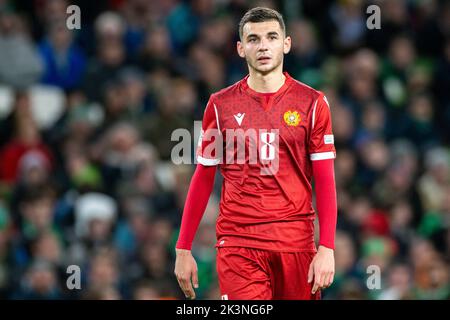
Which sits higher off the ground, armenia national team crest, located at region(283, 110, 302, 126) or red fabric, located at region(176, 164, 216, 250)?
armenia national team crest, located at region(283, 110, 302, 126)

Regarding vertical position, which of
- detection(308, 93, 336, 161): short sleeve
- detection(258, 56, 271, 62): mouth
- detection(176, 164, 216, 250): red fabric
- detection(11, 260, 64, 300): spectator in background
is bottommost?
detection(11, 260, 64, 300): spectator in background

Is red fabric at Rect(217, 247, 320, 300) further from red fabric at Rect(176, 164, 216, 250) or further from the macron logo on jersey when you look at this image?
the macron logo on jersey

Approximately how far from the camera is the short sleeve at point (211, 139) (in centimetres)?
638

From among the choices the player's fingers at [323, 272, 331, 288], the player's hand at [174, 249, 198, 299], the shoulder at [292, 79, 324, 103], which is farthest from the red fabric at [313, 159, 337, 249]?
the player's hand at [174, 249, 198, 299]

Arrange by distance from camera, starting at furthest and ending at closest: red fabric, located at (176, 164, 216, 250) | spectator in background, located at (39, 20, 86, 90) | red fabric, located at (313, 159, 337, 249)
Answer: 1. spectator in background, located at (39, 20, 86, 90)
2. red fabric, located at (176, 164, 216, 250)
3. red fabric, located at (313, 159, 337, 249)

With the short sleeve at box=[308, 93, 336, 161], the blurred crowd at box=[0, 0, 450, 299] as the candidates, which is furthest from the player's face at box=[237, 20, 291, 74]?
the blurred crowd at box=[0, 0, 450, 299]

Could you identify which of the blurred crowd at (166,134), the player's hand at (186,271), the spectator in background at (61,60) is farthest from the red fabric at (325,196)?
the spectator in background at (61,60)

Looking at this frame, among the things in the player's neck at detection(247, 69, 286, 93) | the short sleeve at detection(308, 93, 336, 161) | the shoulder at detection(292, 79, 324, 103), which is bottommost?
the short sleeve at detection(308, 93, 336, 161)

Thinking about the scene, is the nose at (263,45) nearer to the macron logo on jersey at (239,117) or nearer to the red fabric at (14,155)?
the macron logo on jersey at (239,117)

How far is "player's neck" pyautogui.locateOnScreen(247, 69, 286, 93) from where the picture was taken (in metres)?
6.35

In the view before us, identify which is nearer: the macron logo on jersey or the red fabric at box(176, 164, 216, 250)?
the macron logo on jersey

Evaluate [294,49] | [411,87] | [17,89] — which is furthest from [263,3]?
[17,89]

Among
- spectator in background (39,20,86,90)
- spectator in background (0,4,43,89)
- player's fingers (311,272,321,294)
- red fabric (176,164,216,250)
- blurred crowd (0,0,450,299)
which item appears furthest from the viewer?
spectator in background (39,20,86,90)

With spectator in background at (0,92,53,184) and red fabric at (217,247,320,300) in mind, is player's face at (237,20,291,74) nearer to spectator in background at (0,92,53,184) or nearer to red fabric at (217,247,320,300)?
red fabric at (217,247,320,300)
